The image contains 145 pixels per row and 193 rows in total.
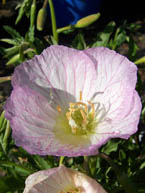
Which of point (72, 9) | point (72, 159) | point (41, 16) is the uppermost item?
point (41, 16)

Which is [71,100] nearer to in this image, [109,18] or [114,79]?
[114,79]

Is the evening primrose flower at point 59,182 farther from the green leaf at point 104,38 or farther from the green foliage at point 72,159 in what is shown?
Result: the green leaf at point 104,38

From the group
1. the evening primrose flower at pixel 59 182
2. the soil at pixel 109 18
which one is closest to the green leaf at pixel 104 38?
the evening primrose flower at pixel 59 182

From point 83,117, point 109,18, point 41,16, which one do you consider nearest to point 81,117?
point 83,117

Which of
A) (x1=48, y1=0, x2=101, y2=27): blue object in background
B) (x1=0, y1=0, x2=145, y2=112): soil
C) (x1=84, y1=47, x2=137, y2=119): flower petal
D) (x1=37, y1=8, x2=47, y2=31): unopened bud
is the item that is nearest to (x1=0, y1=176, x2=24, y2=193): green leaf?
(x1=84, y1=47, x2=137, y2=119): flower petal

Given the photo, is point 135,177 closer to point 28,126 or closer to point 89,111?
point 89,111

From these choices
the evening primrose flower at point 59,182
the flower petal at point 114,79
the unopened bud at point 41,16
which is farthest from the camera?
the unopened bud at point 41,16

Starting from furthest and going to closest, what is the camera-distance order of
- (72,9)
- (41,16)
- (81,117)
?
(72,9) → (41,16) → (81,117)
